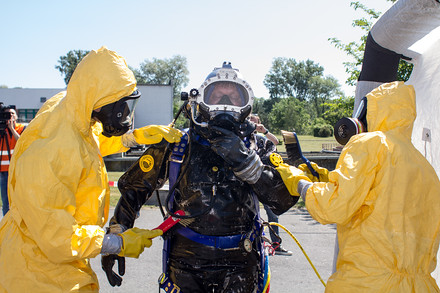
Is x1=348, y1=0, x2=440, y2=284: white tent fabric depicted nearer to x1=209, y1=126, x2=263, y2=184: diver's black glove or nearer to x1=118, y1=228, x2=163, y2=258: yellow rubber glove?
x1=209, y1=126, x2=263, y2=184: diver's black glove

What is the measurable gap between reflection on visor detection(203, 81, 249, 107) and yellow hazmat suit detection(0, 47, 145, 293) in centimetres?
57

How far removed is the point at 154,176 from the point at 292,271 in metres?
2.58

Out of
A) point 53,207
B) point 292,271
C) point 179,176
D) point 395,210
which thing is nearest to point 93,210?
point 53,207

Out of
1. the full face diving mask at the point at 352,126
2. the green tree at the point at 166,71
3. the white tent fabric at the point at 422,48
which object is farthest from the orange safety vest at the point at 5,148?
the green tree at the point at 166,71

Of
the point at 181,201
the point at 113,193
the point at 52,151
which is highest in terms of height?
the point at 52,151

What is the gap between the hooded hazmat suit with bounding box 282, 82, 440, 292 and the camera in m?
1.96

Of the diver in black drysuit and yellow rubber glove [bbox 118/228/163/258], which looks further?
the diver in black drysuit

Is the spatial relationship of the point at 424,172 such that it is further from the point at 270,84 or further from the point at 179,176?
the point at 270,84

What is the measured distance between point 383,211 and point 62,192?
4.81 ft

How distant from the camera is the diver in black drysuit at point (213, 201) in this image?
2.32 metres

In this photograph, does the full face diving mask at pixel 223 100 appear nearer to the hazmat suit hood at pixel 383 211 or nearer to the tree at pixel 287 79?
the hazmat suit hood at pixel 383 211

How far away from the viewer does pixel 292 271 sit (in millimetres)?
4469

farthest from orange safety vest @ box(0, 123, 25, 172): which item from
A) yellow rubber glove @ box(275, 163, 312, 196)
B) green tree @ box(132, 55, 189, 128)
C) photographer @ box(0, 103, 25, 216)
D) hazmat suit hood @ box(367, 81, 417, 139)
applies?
green tree @ box(132, 55, 189, 128)

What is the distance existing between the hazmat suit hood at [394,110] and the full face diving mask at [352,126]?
184 millimetres
